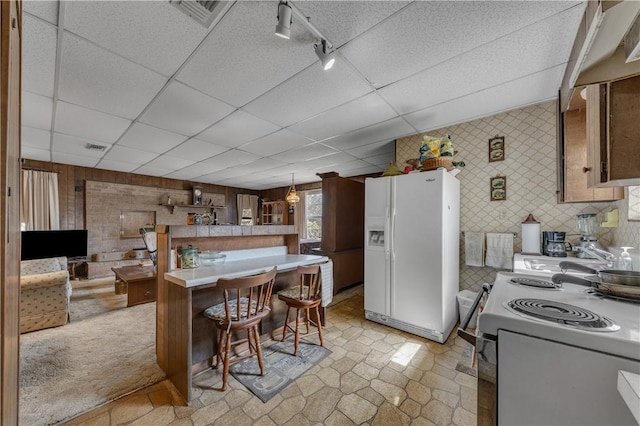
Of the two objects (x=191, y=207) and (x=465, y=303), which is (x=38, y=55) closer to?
(x=465, y=303)

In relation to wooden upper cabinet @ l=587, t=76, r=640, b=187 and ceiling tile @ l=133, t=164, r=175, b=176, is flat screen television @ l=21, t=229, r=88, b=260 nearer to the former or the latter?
ceiling tile @ l=133, t=164, r=175, b=176

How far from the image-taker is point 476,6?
1435 mm

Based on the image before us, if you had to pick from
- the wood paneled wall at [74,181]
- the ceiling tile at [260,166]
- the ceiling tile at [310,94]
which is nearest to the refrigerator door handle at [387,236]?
the ceiling tile at [310,94]

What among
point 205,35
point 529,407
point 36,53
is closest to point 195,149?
point 36,53

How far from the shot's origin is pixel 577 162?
1.78m

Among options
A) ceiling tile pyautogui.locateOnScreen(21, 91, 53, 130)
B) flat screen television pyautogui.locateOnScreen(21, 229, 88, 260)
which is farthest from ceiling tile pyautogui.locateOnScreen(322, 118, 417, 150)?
flat screen television pyautogui.locateOnScreen(21, 229, 88, 260)

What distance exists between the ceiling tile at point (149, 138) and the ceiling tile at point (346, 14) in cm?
275

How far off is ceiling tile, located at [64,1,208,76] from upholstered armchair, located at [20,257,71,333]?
9.21 ft

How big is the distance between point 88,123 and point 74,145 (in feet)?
4.54

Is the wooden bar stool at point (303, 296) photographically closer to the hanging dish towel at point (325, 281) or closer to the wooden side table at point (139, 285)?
the hanging dish towel at point (325, 281)

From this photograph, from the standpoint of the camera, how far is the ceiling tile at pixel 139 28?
1.44m

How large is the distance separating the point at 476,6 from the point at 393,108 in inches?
49.7

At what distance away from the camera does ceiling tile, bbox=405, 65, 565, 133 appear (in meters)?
2.17

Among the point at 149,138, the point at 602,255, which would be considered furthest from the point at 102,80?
the point at 602,255
